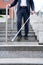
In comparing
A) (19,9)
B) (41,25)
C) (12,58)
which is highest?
(19,9)

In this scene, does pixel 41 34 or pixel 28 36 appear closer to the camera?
pixel 41 34

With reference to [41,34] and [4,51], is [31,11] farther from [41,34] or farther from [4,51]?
[4,51]

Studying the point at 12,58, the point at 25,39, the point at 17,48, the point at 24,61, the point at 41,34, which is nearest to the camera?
the point at 24,61

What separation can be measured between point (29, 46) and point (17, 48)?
0.30 metres

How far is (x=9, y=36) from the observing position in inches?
317

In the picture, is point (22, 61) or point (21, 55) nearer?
point (22, 61)

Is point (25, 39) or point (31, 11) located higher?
point (31, 11)

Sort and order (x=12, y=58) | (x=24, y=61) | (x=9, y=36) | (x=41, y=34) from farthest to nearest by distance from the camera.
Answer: (x=9, y=36)
(x=41, y=34)
(x=12, y=58)
(x=24, y=61)

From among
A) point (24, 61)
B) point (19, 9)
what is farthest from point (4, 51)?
point (19, 9)

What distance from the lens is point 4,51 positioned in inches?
249

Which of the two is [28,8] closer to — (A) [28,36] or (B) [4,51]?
(A) [28,36]

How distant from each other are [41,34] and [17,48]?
997mm

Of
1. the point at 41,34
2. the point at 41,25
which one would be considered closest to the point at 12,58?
the point at 41,34

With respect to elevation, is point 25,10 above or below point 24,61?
above
